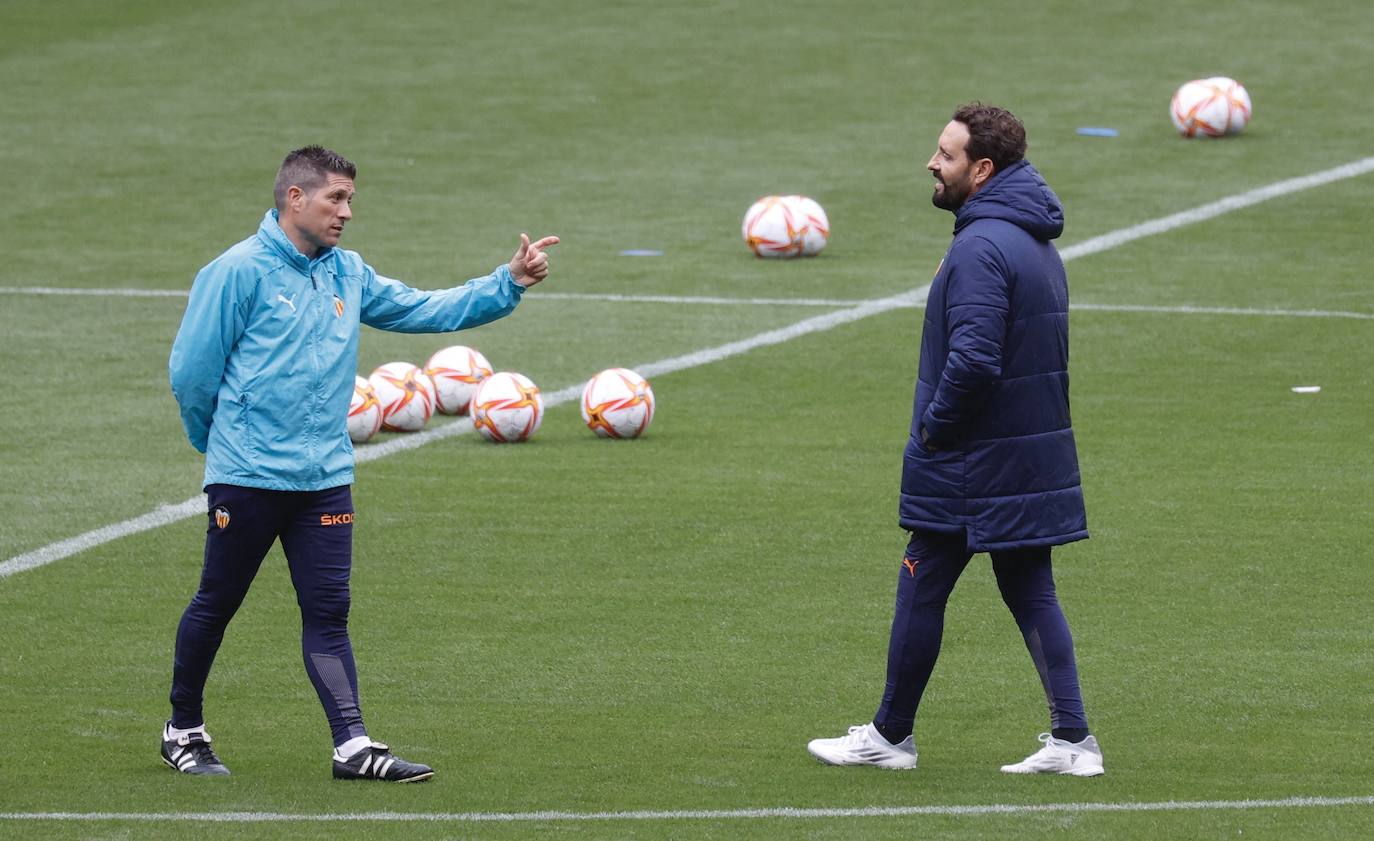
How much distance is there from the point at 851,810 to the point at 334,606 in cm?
182

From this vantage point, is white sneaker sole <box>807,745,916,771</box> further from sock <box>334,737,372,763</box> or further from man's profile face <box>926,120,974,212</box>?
man's profile face <box>926,120,974,212</box>

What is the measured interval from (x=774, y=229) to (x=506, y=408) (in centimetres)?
771

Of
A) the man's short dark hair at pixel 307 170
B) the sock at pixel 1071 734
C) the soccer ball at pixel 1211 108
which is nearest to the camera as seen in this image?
the man's short dark hair at pixel 307 170

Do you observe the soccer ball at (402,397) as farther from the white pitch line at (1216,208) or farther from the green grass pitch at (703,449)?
the white pitch line at (1216,208)

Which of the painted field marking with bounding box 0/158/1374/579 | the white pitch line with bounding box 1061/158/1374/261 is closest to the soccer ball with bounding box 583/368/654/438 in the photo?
the painted field marking with bounding box 0/158/1374/579

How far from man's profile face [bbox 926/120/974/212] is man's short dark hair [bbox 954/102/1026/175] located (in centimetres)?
2

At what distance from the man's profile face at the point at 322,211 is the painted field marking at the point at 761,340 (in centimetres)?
408

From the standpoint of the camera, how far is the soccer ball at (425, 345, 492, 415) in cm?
1527

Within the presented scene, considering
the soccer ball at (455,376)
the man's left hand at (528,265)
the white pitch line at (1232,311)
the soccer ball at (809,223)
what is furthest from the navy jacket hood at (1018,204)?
the soccer ball at (809,223)

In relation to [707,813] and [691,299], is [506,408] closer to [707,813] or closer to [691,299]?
[691,299]

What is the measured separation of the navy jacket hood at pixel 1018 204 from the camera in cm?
754

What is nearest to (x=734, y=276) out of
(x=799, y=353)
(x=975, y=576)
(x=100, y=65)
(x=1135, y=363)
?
(x=799, y=353)

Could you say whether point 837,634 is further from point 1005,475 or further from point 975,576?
point 1005,475

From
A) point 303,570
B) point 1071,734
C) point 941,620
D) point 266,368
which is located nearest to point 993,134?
point 941,620
